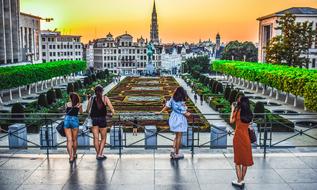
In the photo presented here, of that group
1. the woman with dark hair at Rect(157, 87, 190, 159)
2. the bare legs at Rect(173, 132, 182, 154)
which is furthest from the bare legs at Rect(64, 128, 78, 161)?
the bare legs at Rect(173, 132, 182, 154)

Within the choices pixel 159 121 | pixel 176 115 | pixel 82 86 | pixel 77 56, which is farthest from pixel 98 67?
pixel 176 115

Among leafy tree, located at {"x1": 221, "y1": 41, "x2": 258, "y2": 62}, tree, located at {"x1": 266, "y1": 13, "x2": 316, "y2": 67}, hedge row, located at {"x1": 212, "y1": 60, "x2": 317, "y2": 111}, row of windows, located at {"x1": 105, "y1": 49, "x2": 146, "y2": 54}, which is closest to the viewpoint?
hedge row, located at {"x1": 212, "y1": 60, "x2": 317, "y2": 111}

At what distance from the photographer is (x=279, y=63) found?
58500 mm

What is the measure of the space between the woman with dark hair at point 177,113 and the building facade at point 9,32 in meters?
64.2

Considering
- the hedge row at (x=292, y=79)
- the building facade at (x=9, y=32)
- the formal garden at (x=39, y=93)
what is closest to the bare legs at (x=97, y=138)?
the formal garden at (x=39, y=93)

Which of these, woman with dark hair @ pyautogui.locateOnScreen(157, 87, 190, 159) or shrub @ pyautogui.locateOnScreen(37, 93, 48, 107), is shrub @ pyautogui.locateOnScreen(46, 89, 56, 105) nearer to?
shrub @ pyautogui.locateOnScreen(37, 93, 48, 107)

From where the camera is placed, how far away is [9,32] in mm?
71688

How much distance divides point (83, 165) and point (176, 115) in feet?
9.26

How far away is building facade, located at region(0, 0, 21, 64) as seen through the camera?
6819 cm

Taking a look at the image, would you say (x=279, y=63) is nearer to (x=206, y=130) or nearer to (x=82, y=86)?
(x=82, y=86)

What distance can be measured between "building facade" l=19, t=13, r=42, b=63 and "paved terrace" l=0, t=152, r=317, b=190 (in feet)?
291

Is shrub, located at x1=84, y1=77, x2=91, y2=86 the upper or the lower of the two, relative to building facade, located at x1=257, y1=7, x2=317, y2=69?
lower

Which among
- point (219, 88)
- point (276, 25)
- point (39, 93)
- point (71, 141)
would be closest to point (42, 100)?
point (39, 93)

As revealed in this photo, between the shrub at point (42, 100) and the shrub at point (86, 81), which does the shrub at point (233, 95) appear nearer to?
the shrub at point (42, 100)
